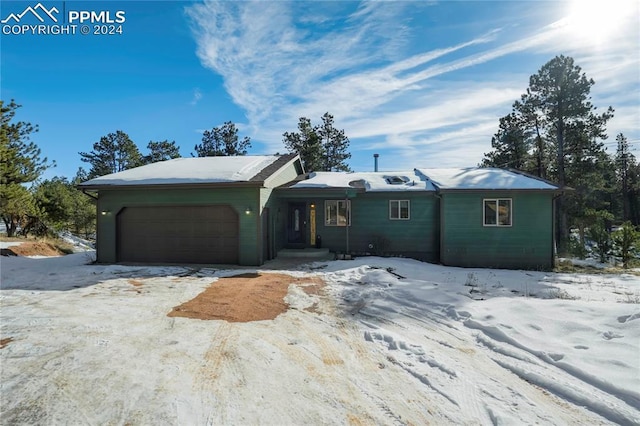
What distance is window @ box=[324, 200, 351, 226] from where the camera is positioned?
12.6 meters

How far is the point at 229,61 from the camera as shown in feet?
36.1

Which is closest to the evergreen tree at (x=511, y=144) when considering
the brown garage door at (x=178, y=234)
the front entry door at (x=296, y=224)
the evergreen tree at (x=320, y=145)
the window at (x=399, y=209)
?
the evergreen tree at (x=320, y=145)

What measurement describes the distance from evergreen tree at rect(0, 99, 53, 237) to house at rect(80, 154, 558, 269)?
255 inches

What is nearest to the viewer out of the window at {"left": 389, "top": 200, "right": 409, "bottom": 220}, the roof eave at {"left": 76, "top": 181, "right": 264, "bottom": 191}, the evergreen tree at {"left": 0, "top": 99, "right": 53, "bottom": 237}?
the roof eave at {"left": 76, "top": 181, "right": 264, "bottom": 191}

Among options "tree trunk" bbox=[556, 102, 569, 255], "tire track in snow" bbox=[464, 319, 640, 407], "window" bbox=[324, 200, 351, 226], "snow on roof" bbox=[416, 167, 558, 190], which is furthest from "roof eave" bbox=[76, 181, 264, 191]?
"tree trunk" bbox=[556, 102, 569, 255]

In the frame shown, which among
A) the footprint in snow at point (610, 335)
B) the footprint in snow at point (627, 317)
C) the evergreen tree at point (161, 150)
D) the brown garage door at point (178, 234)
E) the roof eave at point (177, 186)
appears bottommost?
the footprint in snow at point (610, 335)

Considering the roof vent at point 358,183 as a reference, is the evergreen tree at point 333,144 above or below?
above

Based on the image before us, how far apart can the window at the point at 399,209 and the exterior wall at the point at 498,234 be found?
4.45 feet

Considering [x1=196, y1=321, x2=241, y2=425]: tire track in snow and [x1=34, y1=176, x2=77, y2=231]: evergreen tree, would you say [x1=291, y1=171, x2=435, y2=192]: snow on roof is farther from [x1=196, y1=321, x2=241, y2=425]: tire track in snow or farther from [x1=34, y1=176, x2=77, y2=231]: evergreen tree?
[x1=34, y1=176, x2=77, y2=231]: evergreen tree

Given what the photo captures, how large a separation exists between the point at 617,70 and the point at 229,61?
14.7 metres

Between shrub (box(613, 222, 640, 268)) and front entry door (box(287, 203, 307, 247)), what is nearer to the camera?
shrub (box(613, 222, 640, 268))

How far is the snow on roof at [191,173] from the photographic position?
10.1 metres

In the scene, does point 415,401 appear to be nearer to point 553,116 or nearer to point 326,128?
point 553,116

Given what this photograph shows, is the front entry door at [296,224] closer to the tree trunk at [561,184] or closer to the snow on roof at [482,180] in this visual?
the snow on roof at [482,180]
